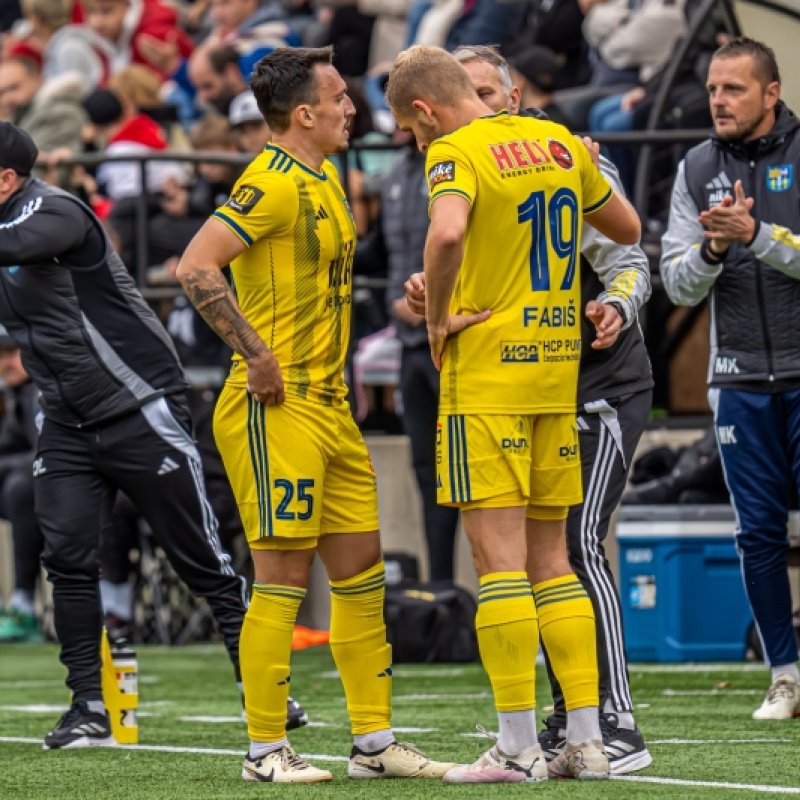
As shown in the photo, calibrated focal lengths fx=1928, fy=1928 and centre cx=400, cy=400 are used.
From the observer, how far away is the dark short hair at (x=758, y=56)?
731cm

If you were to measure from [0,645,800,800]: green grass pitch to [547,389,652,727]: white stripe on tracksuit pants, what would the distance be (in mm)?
319

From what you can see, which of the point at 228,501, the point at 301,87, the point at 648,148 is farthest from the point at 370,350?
the point at 301,87

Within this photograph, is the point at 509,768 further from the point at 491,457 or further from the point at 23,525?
the point at 23,525

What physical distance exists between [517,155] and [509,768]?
1.68 metres

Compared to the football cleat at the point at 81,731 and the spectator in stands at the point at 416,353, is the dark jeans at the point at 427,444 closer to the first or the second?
the spectator in stands at the point at 416,353

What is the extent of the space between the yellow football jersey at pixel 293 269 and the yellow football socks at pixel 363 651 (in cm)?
57

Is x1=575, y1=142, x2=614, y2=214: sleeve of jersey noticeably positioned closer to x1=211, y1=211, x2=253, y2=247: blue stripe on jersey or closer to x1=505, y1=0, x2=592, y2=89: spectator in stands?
x1=211, y1=211, x2=253, y2=247: blue stripe on jersey

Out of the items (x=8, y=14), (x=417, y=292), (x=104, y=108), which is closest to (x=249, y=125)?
(x=104, y=108)

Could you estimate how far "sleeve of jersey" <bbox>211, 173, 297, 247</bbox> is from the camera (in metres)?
5.50

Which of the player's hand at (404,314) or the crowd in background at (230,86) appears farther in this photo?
the crowd in background at (230,86)

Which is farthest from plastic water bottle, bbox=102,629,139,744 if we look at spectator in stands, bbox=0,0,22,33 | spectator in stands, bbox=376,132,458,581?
spectator in stands, bbox=0,0,22,33

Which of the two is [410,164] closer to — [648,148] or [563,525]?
[648,148]

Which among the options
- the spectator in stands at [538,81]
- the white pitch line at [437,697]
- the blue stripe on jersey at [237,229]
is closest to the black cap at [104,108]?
the spectator in stands at [538,81]

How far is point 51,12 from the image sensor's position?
1767cm
